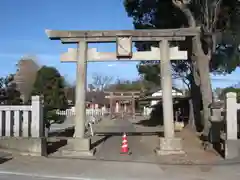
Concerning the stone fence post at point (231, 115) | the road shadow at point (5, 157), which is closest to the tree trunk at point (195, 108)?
the stone fence post at point (231, 115)

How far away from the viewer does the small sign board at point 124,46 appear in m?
15.9

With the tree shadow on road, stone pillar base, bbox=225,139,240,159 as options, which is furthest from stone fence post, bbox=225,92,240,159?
the tree shadow on road

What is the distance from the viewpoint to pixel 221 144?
51.3 feet

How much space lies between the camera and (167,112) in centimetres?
1569

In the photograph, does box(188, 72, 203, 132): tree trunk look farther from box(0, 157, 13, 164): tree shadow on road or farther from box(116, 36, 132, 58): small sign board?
box(0, 157, 13, 164): tree shadow on road

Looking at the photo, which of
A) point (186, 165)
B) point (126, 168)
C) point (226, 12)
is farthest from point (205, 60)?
point (126, 168)

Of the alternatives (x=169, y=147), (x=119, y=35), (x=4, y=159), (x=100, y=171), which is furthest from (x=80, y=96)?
(x=100, y=171)

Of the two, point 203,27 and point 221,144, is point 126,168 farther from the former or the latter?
point 203,27

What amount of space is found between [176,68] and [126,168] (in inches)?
859

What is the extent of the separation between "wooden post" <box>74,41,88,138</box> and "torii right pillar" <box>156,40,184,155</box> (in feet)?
9.98

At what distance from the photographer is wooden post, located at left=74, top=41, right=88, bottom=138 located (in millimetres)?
15984

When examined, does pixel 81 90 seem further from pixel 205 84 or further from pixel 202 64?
pixel 202 64

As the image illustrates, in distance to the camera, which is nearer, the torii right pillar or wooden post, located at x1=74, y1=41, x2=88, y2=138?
the torii right pillar

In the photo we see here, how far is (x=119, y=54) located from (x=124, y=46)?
14.4 inches
